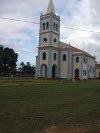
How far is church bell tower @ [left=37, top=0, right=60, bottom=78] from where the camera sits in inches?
2302

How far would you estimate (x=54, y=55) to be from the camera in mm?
60125

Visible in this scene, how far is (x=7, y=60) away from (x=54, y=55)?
65.1 ft

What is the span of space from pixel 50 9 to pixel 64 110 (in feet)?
169

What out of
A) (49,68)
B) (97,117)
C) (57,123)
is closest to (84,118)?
(97,117)

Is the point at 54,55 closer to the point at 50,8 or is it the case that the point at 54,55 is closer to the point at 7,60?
Result: the point at 50,8

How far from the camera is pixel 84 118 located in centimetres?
998

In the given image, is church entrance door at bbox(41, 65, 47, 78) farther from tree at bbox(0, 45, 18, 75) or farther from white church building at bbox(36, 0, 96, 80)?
tree at bbox(0, 45, 18, 75)

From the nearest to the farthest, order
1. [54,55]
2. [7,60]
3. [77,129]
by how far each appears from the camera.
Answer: [77,129], [54,55], [7,60]

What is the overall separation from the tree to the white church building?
51.0ft

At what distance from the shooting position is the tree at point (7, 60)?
74.8 meters

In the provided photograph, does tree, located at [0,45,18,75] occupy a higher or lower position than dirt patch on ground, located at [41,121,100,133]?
higher

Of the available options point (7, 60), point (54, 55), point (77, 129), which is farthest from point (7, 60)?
point (77, 129)

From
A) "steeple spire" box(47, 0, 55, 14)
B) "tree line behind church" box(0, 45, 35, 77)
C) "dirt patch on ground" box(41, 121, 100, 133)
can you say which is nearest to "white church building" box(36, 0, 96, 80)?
"steeple spire" box(47, 0, 55, 14)

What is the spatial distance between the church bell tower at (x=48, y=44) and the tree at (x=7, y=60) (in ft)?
54.0
